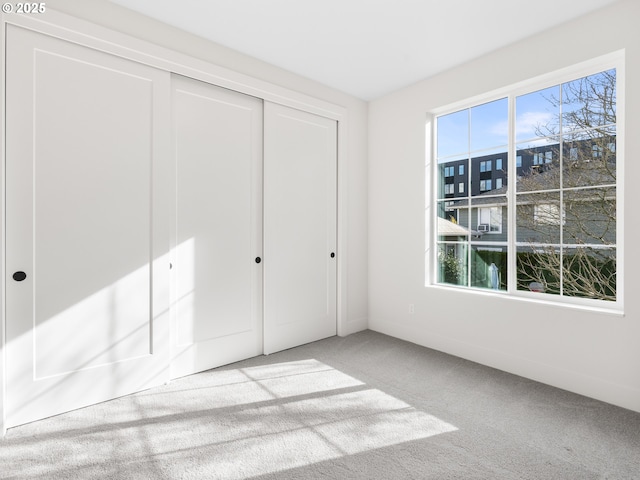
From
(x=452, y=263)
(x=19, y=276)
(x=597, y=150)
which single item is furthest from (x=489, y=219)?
(x=19, y=276)

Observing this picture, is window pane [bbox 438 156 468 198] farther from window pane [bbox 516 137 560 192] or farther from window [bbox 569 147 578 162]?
window [bbox 569 147 578 162]

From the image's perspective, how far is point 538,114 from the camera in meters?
2.94

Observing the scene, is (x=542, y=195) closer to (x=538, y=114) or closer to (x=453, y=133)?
(x=538, y=114)

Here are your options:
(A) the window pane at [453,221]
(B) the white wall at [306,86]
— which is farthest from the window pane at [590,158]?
(B) the white wall at [306,86]

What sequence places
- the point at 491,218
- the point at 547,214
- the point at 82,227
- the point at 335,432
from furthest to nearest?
A: the point at 491,218, the point at 547,214, the point at 82,227, the point at 335,432

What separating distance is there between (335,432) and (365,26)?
2918 millimetres

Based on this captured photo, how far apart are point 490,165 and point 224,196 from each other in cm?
250

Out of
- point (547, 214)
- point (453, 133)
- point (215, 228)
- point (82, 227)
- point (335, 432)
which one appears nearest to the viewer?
point (335, 432)

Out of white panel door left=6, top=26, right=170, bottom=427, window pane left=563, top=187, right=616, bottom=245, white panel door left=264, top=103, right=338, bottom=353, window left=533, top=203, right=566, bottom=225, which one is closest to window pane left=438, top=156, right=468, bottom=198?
window left=533, top=203, right=566, bottom=225

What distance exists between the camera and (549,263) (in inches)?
113

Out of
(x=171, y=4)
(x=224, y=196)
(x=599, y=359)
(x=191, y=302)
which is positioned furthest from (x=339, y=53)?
(x=599, y=359)

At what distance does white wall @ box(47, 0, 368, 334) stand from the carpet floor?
4.57ft

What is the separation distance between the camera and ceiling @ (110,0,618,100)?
8.02 ft

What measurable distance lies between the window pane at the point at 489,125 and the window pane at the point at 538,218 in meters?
0.60
